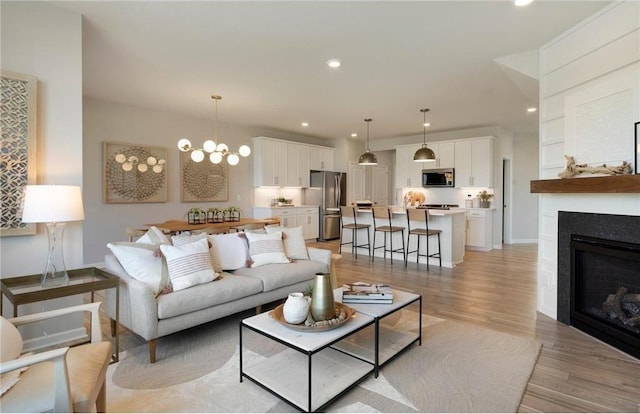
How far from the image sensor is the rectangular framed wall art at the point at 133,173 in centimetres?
550

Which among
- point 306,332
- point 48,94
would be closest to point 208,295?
point 306,332

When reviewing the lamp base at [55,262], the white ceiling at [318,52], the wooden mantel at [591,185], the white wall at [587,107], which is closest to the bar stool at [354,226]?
the white ceiling at [318,52]

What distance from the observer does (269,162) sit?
7.57 m

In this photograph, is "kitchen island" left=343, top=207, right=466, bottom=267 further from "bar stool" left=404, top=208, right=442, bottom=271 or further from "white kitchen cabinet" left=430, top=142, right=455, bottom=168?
"white kitchen cabinet" left=430, top=142, right=455, bottom=168

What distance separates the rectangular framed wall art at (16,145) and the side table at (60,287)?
40cm

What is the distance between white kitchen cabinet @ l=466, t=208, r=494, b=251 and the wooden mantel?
4208mm

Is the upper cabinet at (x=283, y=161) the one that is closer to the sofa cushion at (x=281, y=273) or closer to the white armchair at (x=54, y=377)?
the sofa cushion at (x=281, y=273)

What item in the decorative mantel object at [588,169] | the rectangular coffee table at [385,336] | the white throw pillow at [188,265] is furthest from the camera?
the white throw pillow at [188,265]

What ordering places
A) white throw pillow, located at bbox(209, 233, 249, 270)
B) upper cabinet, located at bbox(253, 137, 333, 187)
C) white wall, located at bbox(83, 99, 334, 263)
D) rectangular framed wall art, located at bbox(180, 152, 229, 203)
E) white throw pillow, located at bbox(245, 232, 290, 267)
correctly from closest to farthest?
1. white throw pillow, located at bbox(209, 233, 249, 270)
2. white throw pillow, located at bbox(245, 232, 290, 267)
3. white wall, located at bbox(83, 99, 334, 263)
4. rectangular framed wall art, located at bbox(180, 152, 229, 203)
5. upper cabinet, located at bbox(253, 137, 333, 187)

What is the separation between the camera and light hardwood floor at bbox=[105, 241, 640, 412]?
205 centimetres

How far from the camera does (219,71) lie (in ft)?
13.6

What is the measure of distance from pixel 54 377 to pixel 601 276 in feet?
12.7

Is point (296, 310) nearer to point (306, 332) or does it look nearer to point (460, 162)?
point (306, 332)

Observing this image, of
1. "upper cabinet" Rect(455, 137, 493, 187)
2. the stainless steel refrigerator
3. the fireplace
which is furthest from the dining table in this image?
"upper cabinet" Rect(455, 137, 493, 187)
